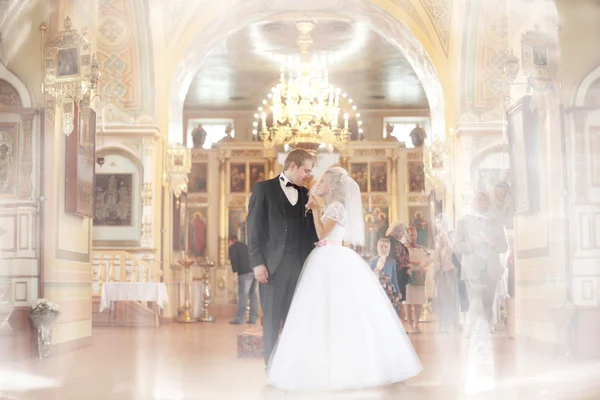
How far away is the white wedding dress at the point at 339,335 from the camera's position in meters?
5.43

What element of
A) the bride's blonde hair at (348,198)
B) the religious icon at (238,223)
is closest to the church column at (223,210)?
the religious icon at (238,223)

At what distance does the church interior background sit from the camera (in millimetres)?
7598

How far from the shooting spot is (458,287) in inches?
434

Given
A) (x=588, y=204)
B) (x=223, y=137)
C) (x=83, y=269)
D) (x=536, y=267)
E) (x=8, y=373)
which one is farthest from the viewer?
(x=223, y=137)

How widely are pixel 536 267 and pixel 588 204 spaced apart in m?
1.10

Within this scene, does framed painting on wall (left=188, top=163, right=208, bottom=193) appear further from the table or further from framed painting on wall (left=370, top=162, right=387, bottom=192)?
the table

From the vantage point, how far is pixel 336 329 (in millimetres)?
5508

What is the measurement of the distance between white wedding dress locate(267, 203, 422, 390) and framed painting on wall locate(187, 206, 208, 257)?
15.9 m

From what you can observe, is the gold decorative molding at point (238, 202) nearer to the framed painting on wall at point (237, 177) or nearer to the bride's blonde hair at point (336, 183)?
the framed painting on wall at point (237, 177)

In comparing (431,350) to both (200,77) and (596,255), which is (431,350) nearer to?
(596,255)

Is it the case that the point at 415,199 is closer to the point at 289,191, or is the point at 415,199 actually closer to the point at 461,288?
the point at 461,288

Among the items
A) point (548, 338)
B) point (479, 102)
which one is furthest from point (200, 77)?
point (548, 338)

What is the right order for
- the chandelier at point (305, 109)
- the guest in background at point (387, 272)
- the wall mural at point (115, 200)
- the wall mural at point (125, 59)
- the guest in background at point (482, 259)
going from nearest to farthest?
1. the guest in background at point (482, 259)
2. the guest in background at point (387, 272)
3. the wall mural at point (125, 59)
4. the wall mural at point (115, 200)
5. the chandelier at point (305, 109)

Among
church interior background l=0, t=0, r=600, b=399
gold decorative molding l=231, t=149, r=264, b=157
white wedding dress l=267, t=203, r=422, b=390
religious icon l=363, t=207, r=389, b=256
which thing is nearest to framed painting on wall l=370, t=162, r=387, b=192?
church interior background l=0, t=0, r=600, b=399
